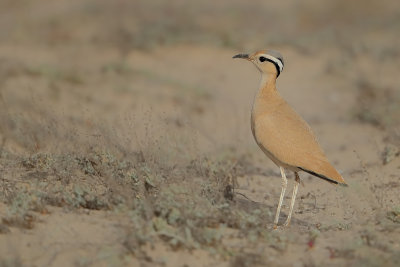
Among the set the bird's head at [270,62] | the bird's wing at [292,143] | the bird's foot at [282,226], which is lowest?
the bird's foot at [282,226]

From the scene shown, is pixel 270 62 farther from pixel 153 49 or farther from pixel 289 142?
pixel 153 49

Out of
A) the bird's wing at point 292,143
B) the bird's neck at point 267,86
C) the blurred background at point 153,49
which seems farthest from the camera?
the blurred background at point 153,49

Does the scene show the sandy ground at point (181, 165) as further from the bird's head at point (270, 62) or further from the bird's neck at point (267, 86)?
the bird's head at point (270, 62)

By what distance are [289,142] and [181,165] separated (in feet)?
5.56

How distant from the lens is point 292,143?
17.3ft

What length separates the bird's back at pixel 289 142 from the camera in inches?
203

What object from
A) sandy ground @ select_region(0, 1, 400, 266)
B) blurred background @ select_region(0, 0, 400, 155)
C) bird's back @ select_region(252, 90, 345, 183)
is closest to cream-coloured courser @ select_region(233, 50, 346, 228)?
bird's back @ select_region(252, 90, 345, 183)

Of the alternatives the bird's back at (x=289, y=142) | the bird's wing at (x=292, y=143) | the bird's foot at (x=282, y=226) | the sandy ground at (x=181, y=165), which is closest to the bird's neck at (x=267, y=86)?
the bird's back at (x=289, y=142)

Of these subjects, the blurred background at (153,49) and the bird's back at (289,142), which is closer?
the bird's back at (289,142)

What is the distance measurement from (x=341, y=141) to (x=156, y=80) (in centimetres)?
407

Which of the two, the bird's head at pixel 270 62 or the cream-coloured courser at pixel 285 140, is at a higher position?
the bird's head at pixel 270 62

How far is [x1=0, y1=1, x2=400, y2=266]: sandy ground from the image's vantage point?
442 cm

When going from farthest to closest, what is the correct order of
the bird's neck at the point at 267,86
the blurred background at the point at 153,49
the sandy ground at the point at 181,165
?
the blurred background at the point at 153,49
the bird's neck at the point at 267,86
the sandy ground at the point at 181,165

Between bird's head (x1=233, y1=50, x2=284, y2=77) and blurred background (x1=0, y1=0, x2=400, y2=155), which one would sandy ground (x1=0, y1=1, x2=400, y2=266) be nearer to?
blurred background (x1=0, y1=0, x2=400, y2=155)
